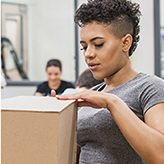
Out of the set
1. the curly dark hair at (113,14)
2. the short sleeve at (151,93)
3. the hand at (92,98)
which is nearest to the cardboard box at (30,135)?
the hand at (92,98)

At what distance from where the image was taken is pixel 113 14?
82cm

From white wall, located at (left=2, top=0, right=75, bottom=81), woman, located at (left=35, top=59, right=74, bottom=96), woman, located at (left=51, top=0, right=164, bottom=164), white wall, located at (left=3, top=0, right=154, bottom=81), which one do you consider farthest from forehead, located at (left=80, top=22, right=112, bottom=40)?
white wall, located at (left=2, top=0, right=75, bottom=81)

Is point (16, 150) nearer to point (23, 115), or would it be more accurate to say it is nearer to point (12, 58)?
point (23, 115)

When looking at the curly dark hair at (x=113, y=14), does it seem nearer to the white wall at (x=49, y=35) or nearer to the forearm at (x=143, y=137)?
the forearm at (x=143, y=137)

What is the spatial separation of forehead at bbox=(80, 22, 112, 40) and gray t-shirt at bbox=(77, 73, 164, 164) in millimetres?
194

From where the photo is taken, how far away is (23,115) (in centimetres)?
49

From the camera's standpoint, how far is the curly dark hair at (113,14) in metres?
0.80

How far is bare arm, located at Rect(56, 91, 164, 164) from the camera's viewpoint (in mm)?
619

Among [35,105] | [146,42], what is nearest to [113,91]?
[35,105]

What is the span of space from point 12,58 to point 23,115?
12.2ft

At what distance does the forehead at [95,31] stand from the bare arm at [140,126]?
211mm

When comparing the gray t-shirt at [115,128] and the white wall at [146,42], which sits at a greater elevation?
the white wall at [146,42]

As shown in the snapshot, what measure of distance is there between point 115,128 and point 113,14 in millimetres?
386

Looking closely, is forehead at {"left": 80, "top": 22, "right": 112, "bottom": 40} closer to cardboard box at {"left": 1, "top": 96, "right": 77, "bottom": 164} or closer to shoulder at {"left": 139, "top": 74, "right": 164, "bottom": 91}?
shoulder at {"left": 139, "top": 74, "right": 164, "bottom": 91}
